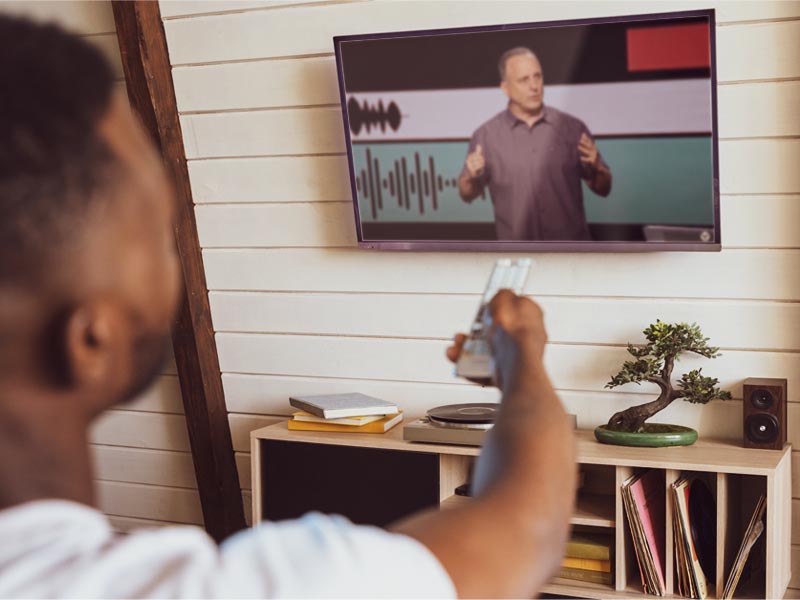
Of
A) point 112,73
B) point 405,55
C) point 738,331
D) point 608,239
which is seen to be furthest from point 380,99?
point 112,73

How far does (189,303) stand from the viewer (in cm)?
335

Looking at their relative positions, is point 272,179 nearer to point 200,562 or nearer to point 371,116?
point 371,116

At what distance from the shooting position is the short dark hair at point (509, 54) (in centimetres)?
274

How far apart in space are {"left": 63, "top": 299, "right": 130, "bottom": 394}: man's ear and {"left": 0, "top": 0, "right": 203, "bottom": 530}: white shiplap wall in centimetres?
306

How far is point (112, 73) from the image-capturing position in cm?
61

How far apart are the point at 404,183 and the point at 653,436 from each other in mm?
967

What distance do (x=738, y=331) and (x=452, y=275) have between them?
801 mm

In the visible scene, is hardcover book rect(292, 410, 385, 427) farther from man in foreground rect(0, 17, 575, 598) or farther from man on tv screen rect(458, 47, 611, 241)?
man in foreground rect(0, 17, 575, 598)

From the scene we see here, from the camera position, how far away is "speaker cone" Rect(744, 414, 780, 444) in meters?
2.65

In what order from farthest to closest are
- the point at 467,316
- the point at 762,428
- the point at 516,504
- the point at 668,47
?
the point at 467,316, the point at 762,428, the point at 668,47, the point at 516,504

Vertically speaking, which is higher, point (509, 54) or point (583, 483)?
point (509, 54)

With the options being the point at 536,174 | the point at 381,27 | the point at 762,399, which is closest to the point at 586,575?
the point at 762,399

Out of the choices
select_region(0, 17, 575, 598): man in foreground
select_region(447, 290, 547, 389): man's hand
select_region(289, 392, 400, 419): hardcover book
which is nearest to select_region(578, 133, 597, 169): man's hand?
select_region(289, 392, 400, 419): hardcover book

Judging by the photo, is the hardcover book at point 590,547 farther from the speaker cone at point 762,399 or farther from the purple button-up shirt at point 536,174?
the purple button-up shirt at point 536,174
